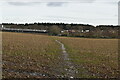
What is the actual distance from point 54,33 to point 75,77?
13703 centimetres

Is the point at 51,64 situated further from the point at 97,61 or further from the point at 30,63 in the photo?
the point at 97,61

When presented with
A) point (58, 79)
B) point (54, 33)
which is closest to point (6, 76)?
point (58, 79)

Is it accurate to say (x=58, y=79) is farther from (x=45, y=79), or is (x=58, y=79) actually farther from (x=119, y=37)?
(x=119, y=37)

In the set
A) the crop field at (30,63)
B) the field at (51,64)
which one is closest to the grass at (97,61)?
the field at (51,64)

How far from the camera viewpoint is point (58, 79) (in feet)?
32.9

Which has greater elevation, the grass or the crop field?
the crop field

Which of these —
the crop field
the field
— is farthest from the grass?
the crop field

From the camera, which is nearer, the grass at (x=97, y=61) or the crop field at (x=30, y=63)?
the crop field at (x=30, y=63)

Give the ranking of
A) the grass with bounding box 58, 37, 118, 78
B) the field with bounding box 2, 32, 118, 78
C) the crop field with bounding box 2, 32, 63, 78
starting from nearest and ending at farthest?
the crop field with bounding box 2, 32, 63, 78
the field with bounding box 2, 32, 118, 78
the grass with bounding box 58, 37, 118, 78

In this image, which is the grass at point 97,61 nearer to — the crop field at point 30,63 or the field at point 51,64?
the field at point 51,64

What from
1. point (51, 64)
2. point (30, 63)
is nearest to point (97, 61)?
point (51, 64)

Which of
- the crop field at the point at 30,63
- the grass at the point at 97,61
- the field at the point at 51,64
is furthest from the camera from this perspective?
the grass at the point at 97,61

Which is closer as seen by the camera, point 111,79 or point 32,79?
point 32,79

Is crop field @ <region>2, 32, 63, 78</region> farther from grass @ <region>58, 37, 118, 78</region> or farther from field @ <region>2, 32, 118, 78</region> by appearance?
grass @ <region>58, 37, 118, 78</region>
